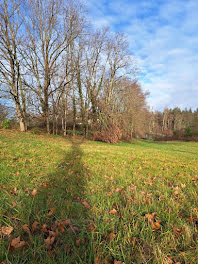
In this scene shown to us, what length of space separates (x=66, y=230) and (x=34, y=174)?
2.34 m

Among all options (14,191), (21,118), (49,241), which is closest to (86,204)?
(49,241)

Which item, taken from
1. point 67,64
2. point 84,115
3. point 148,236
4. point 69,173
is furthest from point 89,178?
point 67,64

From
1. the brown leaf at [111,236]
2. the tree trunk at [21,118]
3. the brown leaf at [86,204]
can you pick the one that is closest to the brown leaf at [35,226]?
the brown leaf at [86,204]

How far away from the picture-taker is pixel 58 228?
1.71 metres

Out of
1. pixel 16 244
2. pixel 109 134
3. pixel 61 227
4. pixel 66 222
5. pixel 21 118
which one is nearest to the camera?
pixel 16 244

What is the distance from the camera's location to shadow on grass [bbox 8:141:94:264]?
1.33 meters

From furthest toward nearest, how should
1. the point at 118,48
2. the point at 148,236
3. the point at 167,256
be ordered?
the point at 118,48, the point at 148,236, the point at 167,256

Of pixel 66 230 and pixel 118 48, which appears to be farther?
pixel 118 48

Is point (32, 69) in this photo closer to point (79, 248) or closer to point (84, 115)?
point (84, 115)

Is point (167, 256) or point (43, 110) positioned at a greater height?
point (43, 110)

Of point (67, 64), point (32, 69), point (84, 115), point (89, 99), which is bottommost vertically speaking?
point (84, 115)

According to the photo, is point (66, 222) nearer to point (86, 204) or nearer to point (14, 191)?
point (86, 204)

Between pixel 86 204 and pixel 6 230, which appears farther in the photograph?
pixel 86 204

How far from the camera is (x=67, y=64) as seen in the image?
1655 centimetres
